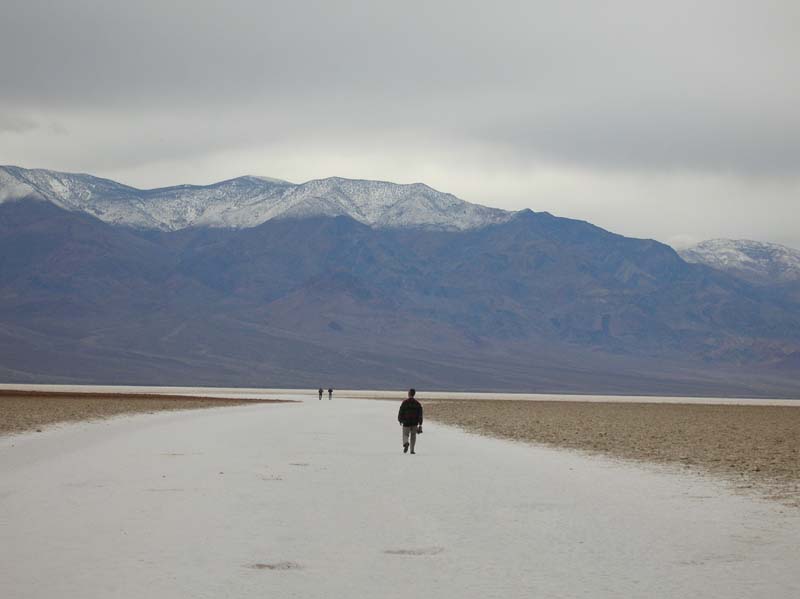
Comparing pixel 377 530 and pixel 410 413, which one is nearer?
pixel 377 530

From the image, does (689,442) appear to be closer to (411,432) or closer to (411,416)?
(411,432)

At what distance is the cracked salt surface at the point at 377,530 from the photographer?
10.6m

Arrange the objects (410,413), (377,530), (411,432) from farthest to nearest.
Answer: (411,432) < (410,413) < (377,530)

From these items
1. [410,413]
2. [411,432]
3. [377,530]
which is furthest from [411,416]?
[377,530]

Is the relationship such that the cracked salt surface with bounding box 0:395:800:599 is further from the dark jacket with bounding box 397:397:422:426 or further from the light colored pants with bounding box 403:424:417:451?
the light colored pants with bounding box 403:424:417:451

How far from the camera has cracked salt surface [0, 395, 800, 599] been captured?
10.6 metres

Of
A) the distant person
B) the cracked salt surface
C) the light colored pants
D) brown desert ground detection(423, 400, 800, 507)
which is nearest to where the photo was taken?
the cracked salt surface

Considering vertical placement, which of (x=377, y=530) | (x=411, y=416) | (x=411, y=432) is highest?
(x=411, y=416)

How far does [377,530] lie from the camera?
14.0 meters

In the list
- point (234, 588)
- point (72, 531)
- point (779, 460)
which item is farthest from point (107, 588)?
point (779, 460)

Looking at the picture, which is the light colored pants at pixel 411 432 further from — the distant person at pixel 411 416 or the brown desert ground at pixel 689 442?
the brown desert ground at pixel 689 442

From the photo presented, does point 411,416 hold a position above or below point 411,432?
above

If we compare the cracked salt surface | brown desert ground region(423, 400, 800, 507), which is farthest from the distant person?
brown desert ground region(423, 400, 800, 507)

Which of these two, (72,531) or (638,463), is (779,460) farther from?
(72,531)
